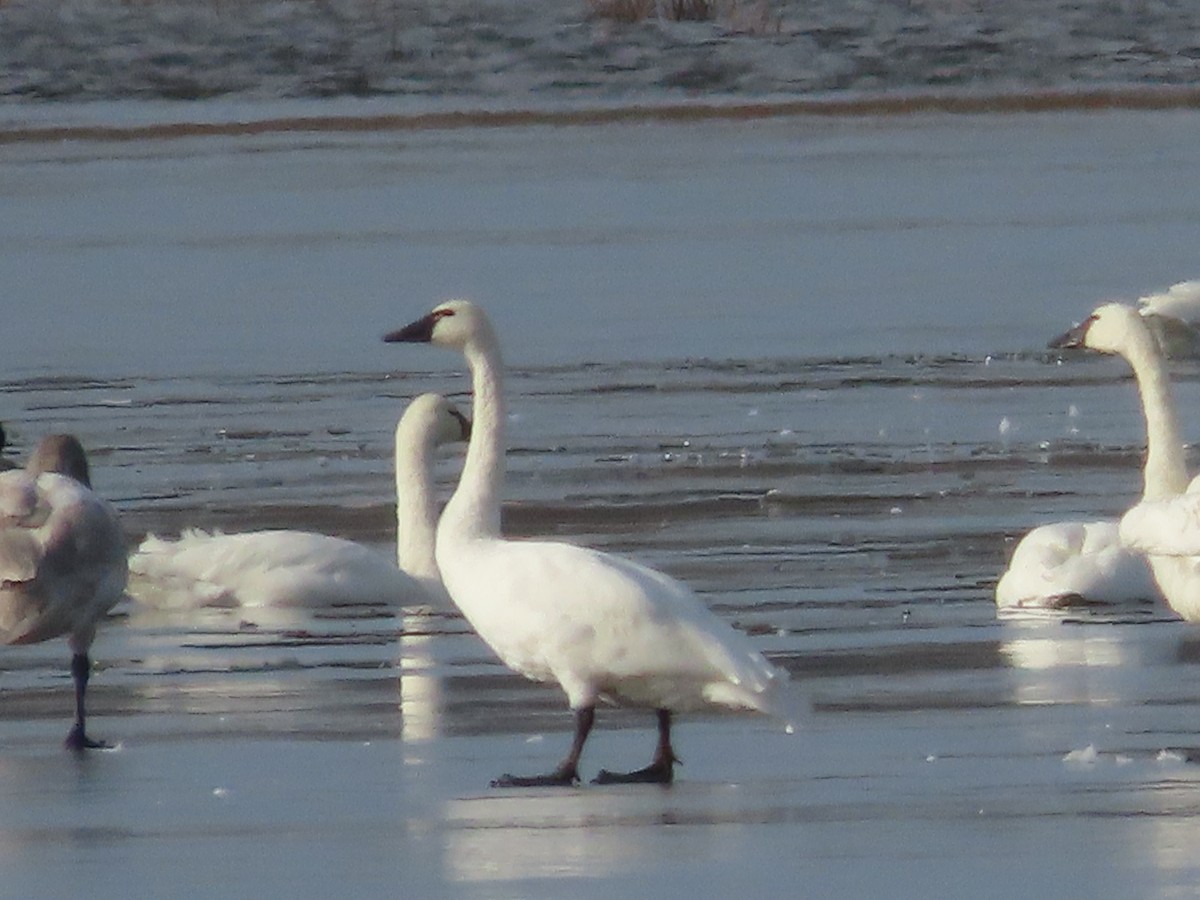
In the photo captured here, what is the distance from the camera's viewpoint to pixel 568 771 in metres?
7.88

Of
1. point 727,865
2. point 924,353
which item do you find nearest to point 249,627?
point 727,865

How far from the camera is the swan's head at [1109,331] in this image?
11711 millimetres

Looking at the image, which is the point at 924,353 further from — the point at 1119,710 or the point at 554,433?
the point at 1119,710

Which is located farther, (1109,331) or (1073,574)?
(1109,331)

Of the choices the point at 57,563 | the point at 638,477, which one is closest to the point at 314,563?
the point at 57,563

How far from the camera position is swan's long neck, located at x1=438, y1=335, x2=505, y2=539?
28.0 feet

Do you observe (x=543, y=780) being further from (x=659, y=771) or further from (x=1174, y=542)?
(x=1174, y=542)

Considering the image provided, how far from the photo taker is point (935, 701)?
8.83 m

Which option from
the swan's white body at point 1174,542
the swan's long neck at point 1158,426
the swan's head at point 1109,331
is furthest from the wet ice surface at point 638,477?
the swan's head at point 1109,331

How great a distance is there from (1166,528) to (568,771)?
2.46 meters

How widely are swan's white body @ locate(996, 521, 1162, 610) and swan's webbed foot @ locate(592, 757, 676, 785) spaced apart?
116 inches

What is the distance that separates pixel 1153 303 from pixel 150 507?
22.8 feet

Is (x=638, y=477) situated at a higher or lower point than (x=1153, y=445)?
lower

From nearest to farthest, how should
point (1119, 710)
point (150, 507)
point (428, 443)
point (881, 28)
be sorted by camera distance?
point (1119, 710)
point (428, 443)
point (150, 507)
point (881, 28)
